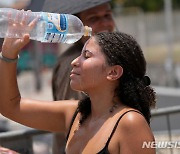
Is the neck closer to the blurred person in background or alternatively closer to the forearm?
the forearm

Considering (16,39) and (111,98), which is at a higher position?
(16,39)

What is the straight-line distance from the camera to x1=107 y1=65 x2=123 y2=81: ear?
2.62m

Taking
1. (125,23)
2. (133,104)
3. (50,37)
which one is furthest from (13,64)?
(125,23)

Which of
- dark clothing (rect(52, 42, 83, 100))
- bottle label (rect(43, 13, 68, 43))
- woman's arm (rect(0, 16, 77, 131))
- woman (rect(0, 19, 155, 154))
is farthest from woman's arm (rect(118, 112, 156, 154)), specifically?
dark clothing (rect(52, 42, 83, 100))

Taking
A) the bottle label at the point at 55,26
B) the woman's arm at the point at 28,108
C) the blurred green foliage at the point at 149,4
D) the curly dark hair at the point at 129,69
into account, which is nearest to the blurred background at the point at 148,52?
the woman's arm at the point at 28,108

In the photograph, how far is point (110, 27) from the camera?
3.77 m

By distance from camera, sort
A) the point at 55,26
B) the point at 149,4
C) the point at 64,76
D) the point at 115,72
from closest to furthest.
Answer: the point at 115,72 < the point at 55,26 < the point at 64,76 < the point at 149,4

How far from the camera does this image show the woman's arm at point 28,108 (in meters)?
2.95

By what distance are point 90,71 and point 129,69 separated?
19 cm

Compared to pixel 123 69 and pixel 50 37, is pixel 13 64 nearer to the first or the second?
pixel 50 37

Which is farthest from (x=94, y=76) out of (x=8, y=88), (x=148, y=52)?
(x=148, y=52)

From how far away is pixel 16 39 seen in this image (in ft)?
9.45

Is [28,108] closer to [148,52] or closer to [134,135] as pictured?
[134,135]

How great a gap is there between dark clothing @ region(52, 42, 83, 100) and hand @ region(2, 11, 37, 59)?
0.78 meters
